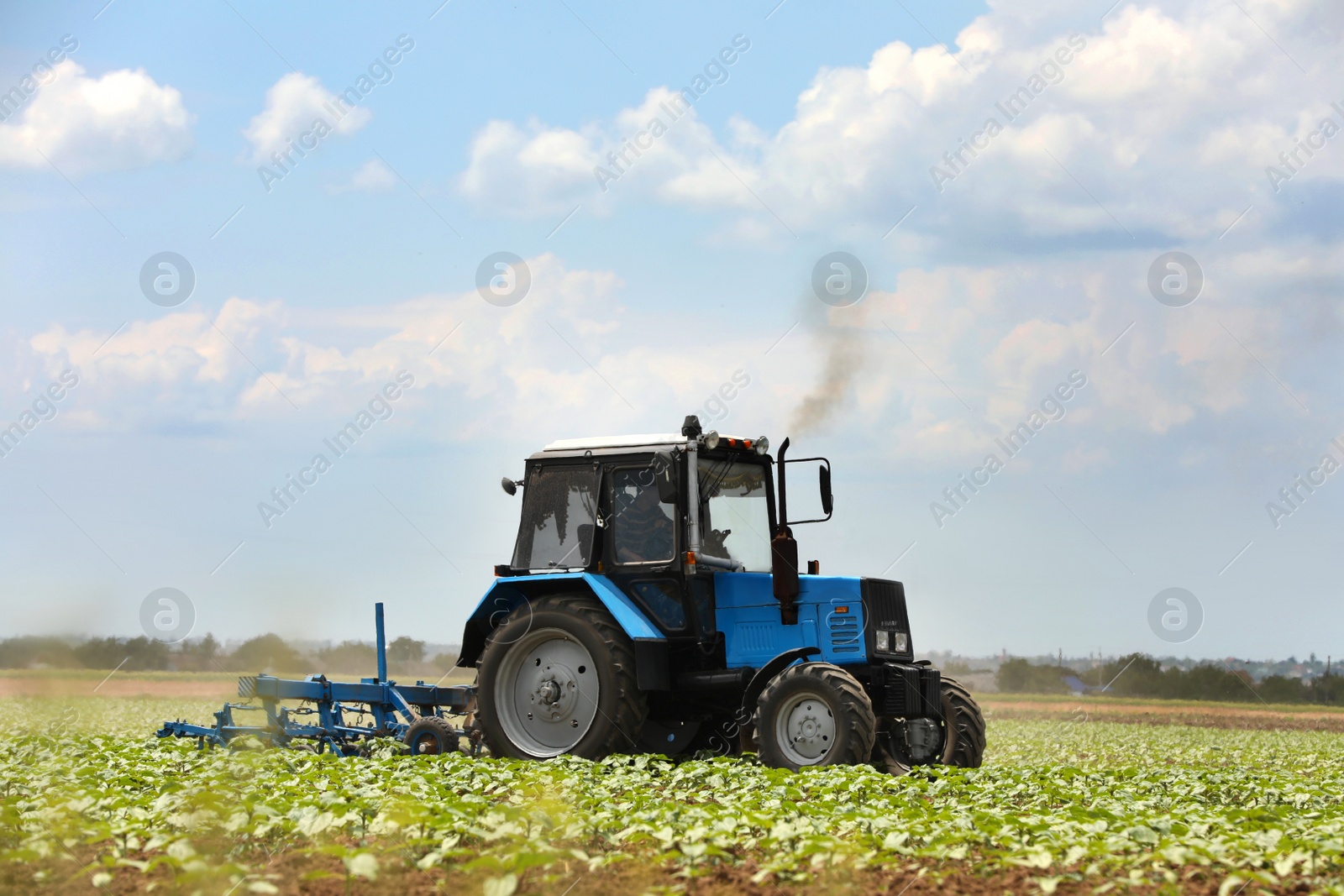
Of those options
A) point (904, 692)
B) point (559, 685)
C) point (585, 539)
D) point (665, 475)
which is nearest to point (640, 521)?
point (585, 539)

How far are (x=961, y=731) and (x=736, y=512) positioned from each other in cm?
266

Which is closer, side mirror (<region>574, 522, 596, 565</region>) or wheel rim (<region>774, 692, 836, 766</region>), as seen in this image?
wheel rim (<region>774, 692, 836, 766</region>)

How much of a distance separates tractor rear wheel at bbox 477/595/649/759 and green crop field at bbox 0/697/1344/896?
61cm

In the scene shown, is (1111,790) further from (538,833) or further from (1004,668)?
(1004,668)

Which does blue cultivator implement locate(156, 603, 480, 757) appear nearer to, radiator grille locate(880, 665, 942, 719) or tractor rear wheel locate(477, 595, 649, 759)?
tractor rear wheel locate(477, 595, 649, 759)

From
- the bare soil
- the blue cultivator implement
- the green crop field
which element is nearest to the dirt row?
the green crop field

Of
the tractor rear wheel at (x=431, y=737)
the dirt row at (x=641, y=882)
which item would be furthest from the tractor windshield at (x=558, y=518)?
the dirt row at (x=641, y=882)

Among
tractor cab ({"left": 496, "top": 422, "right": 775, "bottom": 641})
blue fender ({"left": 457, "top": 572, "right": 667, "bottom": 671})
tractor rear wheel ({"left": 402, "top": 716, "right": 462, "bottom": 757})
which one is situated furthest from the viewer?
tractor rear wheel ({"left": 402, "top": 716, "right": 462, "bottom": 757})

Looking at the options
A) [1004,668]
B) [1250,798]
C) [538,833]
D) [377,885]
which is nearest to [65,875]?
[377,885]

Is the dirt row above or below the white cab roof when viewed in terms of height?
below

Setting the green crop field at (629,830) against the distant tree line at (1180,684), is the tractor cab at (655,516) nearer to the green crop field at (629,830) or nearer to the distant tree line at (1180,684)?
the green crop field at (629,830)

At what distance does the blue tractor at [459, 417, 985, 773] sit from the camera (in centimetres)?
974

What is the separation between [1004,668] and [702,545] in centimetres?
3480

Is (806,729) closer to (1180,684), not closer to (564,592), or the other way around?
(564,592)
